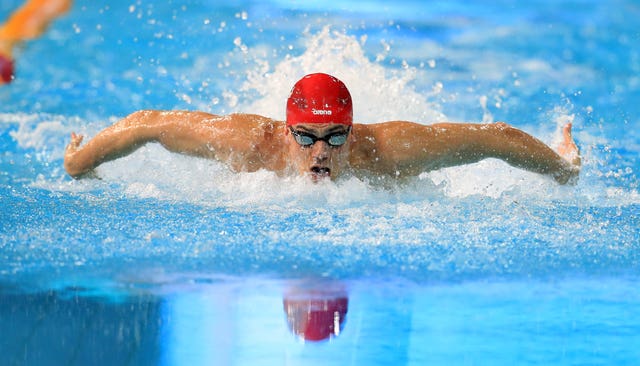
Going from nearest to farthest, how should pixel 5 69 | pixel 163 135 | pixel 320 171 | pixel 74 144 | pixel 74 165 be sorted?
pixel 320 171 < pixel 163 135 < pixel 74 165 < pixel 74 144 < pixel 5 69

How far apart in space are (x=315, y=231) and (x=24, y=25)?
4.59 metres

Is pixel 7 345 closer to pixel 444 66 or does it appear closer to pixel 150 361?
pixel 150 361

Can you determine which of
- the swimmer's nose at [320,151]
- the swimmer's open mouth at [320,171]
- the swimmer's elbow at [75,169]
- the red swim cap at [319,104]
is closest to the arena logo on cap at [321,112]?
the red swim cap at [319,104]

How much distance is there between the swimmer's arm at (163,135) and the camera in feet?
12.0

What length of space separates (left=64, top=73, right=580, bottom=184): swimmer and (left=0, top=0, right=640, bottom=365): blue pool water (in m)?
0.09

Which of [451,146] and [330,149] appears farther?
[451,146]

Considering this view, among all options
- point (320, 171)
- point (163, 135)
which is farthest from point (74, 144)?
point (320, 171)

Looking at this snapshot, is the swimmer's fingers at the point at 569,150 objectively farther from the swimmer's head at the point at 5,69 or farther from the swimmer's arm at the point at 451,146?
the swimmer's head at the point at 5,69

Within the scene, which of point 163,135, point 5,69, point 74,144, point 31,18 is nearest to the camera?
point 163,135

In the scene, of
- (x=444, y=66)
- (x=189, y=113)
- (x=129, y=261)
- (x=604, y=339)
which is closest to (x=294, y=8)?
(x=444, y=66)

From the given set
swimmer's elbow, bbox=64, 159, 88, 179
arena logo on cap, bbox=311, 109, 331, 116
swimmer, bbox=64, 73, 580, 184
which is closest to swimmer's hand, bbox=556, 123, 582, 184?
swimmer, bbox=64, 73, 580, 184

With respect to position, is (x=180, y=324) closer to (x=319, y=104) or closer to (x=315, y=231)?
(x=315, y=231)

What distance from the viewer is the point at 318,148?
3.46 meters

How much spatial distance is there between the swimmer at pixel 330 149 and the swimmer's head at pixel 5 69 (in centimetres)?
299
